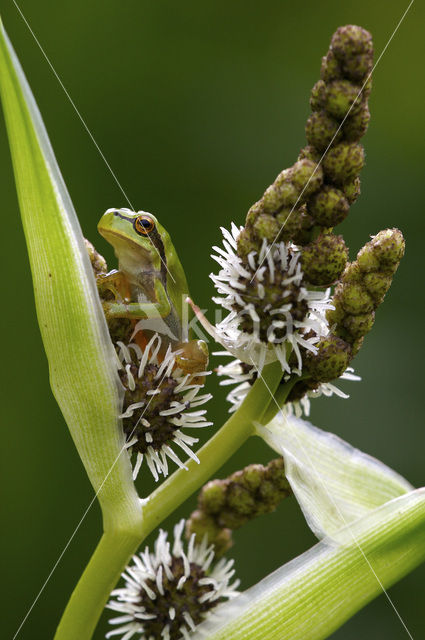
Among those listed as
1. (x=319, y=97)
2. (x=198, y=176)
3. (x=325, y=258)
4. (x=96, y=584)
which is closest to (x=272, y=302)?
(x=325, y=258)

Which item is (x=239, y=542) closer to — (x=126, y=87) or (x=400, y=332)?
(x=400, y=332)

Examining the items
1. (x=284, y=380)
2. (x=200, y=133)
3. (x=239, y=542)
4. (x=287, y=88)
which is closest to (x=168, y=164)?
(x=200, y=133)

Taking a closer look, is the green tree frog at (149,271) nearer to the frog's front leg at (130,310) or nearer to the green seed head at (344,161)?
the frog's front leg at (130,310)

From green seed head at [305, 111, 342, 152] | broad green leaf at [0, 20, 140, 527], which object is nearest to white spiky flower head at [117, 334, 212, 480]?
broad green leaf at [0, 20, 140, 527]

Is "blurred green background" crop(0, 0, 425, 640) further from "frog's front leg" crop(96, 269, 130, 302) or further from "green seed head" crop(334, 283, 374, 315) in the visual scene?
"green seed head" crop(334, 283, 374, 315)

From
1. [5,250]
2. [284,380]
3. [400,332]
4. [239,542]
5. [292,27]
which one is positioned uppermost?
[292,27]
